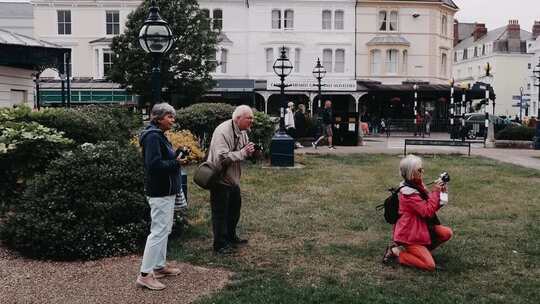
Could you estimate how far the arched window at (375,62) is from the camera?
144ft

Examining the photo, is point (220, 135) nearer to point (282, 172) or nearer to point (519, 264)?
point (519, 264)

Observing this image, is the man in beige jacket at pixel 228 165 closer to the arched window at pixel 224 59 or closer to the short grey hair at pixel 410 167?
the short grey hair at pixel 410 167

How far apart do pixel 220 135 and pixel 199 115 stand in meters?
10.6

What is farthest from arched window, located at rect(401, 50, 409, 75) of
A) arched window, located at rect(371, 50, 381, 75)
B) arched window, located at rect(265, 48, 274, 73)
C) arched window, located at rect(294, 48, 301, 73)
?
arched window, located at rect(265, 48, 274, 73)

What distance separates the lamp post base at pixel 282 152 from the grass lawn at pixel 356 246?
2088 mm

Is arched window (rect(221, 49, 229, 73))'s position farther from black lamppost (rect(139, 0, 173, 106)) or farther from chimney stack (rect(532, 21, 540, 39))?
chimney stack (rect(532, 21, 540, 39))

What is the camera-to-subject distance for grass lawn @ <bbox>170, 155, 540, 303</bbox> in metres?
5.74

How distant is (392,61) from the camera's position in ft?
145

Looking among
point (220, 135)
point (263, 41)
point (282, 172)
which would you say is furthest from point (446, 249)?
point (263, 41)

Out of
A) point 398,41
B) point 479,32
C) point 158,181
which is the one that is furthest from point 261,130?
point 479,32

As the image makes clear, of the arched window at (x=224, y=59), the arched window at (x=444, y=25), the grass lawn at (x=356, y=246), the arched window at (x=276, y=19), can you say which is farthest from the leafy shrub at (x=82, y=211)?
the arched window at (x=444, y=25)

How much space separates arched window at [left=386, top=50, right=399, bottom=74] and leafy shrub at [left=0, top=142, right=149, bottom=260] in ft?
127

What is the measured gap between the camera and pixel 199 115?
56.3 feet

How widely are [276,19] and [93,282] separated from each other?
3867cm
